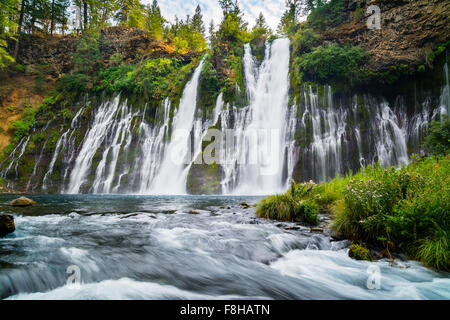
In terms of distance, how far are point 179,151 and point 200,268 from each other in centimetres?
1882

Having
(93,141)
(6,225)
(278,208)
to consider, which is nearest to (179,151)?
(93,141)

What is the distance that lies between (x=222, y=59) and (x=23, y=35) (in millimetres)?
27970

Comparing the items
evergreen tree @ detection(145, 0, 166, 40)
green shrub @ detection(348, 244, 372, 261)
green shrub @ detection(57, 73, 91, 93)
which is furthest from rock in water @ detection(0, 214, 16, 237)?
evergreen tree @ detection(145, 0, 166, 40)

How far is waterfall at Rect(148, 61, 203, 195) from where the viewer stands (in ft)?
66.2

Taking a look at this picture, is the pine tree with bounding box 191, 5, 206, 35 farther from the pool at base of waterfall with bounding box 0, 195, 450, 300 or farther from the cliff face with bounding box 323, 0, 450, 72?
the pool at base of waterfall with bounding box 0, 195, 450, 300

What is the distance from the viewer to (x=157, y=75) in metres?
26.6

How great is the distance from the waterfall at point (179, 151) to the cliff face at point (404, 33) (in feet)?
53.4

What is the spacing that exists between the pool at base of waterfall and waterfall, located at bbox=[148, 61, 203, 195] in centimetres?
1459

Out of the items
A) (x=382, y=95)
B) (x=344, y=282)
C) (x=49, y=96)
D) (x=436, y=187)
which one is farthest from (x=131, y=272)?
(x=49, y=96)

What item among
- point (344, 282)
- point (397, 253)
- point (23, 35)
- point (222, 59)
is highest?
point (23, 35)

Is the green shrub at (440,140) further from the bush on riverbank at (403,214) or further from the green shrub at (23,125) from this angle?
the green shrub at (23,125)

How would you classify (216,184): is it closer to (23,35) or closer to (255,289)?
(255,289)

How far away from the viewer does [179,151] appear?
2178cm

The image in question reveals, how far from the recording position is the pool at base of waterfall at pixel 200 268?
2.84m
